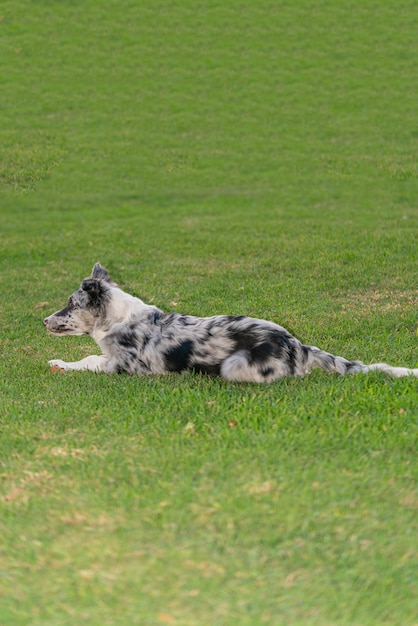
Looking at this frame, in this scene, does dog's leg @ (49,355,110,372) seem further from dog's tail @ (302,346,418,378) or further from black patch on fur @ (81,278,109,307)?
dog's tail @ (302,346,418,378)

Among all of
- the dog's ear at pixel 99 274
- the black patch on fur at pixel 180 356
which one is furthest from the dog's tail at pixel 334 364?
the dog's ear at pixel 99 274

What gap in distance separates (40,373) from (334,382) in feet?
11.5

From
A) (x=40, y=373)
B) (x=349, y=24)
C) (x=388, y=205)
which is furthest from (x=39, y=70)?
(x=40, y=373)

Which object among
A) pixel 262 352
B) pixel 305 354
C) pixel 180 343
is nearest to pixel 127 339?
pixel 180 343

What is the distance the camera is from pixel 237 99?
3431cm

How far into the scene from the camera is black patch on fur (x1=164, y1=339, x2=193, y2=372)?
8.65 metres

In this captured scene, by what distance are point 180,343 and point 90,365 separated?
1198 mm

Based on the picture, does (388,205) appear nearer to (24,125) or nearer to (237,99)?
(237,99)

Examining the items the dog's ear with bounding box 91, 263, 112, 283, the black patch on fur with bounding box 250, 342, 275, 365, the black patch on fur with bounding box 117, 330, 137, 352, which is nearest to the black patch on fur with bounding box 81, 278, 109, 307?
the dog's ear with bounding box 91, 263, 112, 283

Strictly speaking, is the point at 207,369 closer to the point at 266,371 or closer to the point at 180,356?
the point at 180,356

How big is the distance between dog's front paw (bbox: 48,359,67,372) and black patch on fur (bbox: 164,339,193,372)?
1.40 m

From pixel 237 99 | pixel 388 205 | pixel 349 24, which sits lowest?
pixel 388 205

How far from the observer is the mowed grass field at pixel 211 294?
4996 millimetres

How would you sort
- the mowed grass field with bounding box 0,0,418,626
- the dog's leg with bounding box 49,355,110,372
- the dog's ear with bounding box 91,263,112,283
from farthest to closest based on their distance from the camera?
the dog's ear with bounding box 91,263,112,283, the dog's leg with bounding box 49,355,110,372, the mowed grass field with bounding box 0,0,418,626
